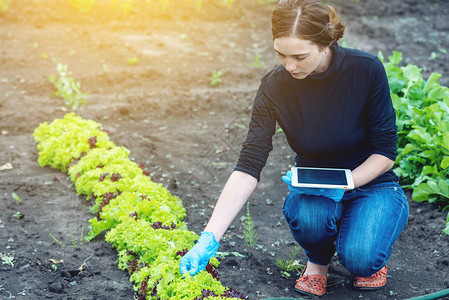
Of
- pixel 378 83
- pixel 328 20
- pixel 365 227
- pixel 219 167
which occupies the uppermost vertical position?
pixel 328 20

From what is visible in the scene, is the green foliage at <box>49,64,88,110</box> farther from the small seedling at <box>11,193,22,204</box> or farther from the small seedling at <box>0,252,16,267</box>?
the small seedling at <box>0,252,16,267</box>

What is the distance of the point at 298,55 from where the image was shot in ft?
8.56

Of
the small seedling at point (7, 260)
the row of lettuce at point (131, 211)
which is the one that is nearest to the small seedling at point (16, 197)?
the row of lettuce at point (131, 211)

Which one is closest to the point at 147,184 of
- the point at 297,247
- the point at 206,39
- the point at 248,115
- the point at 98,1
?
the point at 297,247

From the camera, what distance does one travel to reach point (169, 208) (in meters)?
3.61

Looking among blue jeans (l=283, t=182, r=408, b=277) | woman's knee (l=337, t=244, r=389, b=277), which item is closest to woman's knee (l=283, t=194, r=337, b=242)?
blue jeans (l=283, t=182, r=408, b=277)

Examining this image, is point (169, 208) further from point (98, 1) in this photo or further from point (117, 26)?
point (98, 1)

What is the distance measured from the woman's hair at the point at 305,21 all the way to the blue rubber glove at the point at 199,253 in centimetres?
109

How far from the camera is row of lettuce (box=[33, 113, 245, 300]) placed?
2752 millimetres

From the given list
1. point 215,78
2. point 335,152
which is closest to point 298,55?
point 335,152

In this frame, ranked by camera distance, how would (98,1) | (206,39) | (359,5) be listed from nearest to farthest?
(206,39) < (98,1) < (359,5)

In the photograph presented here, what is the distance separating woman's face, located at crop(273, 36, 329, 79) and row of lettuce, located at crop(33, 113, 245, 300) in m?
1.18

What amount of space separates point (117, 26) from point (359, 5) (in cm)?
484

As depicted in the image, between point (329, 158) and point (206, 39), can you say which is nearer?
point (329, 158)
